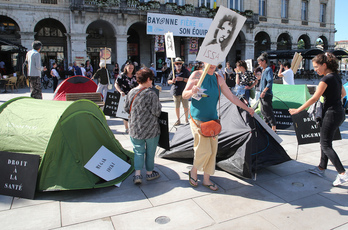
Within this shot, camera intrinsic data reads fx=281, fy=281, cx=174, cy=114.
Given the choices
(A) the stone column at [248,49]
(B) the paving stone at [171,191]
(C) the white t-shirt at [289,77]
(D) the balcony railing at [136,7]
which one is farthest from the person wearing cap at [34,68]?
(A) the stone column at [248,49]

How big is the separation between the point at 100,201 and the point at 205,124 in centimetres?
166

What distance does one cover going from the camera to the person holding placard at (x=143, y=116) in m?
3.91

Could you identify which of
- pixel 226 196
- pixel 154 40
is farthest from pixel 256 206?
pixel 154 40

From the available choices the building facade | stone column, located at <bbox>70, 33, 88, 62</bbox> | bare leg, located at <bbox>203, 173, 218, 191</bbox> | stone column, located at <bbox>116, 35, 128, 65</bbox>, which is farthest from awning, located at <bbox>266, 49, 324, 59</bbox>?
bare leg, located at <bbox>203, 173, 218, 191</bbox>

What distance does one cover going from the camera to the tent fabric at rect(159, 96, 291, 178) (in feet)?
13.4

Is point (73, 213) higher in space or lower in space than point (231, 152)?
lower

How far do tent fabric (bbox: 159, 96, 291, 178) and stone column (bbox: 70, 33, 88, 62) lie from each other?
19.1m

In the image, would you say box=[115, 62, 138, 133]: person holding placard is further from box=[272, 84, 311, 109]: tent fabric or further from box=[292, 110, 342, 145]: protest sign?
box=[272, 84, 311, 109]: tent fabric

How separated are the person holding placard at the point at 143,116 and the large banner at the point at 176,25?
19.3 metres

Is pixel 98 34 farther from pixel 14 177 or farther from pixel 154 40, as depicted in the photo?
pixel 14 177

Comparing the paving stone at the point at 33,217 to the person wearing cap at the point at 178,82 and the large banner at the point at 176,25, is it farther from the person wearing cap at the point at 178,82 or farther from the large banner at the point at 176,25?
the large banner at the point at 176,25

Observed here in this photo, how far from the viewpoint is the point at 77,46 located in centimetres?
2164

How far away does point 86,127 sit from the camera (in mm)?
4059

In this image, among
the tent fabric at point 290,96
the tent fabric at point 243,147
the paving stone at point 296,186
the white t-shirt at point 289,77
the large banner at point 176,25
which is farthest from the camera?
the large banner at point 176,25
